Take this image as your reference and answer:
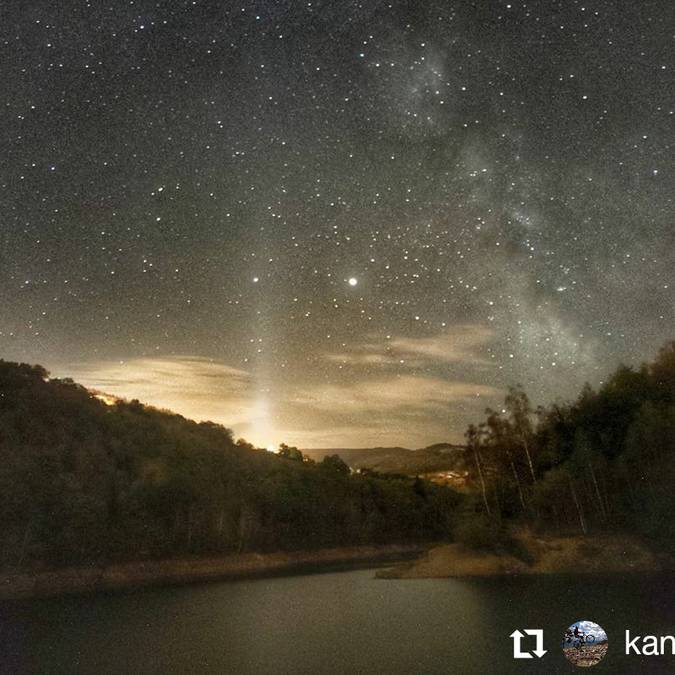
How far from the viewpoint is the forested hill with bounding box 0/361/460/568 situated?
5853 cm

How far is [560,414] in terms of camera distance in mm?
73062

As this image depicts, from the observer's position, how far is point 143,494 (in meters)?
70.8

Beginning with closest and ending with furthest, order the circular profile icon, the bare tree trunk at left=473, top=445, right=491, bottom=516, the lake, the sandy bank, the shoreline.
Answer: the circular profile icon, the lake, the shoreline, the sandy bank, the bare tree trunk at left=473, top=445, right=491, bottom=516

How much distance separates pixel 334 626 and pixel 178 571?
1696 inches

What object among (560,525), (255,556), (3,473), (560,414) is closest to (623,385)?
(560,414)

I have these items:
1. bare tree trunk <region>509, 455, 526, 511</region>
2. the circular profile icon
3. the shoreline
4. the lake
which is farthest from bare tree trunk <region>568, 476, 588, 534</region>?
the circular profile icon

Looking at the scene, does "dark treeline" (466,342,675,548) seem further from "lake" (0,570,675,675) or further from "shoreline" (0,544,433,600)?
"shoreline" (0,544,433,600)

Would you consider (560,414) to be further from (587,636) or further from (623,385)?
(587,636)

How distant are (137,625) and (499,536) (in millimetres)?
35593

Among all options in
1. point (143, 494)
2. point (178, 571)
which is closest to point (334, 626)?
point (178, 571)

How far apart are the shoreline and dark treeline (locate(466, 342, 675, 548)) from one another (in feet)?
67.8

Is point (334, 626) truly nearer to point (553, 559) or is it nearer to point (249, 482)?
point (553, 559)

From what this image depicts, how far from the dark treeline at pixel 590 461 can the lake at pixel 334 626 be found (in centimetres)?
825

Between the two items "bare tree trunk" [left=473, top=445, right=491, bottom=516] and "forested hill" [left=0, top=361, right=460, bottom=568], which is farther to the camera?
"bare tree trunk" [left=473, top=445, right=491, bottom=516]
